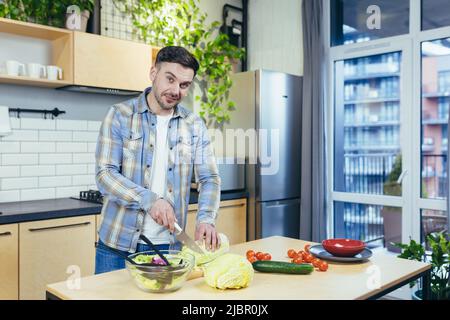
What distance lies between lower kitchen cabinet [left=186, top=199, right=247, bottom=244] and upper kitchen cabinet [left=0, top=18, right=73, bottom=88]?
59.8 inches

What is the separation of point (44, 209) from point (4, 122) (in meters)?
0.69

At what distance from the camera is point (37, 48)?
327cm

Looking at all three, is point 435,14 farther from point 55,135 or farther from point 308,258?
point 55,135

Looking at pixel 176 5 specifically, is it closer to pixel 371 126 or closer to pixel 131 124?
pixel 371 126

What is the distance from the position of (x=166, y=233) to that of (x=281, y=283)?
1.95 feet

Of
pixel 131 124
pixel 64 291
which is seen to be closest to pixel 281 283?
pixel 64 291

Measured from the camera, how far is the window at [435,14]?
133 inches

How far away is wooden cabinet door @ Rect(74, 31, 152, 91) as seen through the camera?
3144 mm

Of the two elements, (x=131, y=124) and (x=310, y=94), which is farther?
(x=310, y=94)

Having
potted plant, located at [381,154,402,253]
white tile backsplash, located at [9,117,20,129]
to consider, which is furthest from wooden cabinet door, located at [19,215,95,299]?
potted plant, located at [381,154,402,253]

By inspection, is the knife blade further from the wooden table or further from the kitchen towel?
the kitchen towel

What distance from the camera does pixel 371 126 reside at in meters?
4.09
